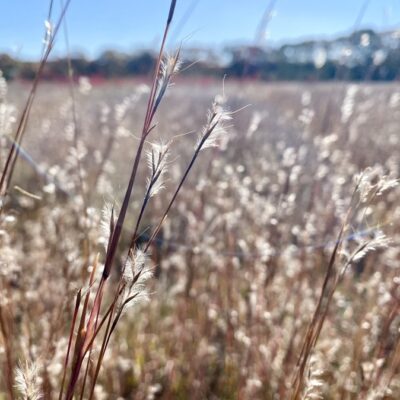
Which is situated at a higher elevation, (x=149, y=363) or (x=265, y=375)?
(x=265, y=375)

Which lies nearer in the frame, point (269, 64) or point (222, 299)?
point (222, 299)

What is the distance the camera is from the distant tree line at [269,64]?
1.49 m

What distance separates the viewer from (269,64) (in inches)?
496

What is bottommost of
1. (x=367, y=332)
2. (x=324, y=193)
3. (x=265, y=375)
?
(x=265, y=375)

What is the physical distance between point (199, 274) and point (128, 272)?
1.65 meters

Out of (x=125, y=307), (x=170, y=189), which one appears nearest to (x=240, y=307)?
(x=125, y=307)

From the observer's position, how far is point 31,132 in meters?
6.89

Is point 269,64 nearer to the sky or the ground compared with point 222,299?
nearer to the sky

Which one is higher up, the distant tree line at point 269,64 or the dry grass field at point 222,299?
the distant tree line at point 269,64

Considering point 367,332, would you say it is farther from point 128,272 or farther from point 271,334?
point 128,272

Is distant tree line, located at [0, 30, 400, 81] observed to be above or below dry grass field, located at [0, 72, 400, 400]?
above

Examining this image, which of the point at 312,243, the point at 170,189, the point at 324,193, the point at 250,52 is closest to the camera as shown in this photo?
the point at 250,52

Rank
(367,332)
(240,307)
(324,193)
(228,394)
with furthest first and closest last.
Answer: (324,193) → (240,307) → (228,394) → (367,332)

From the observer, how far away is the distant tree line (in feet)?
4.89
